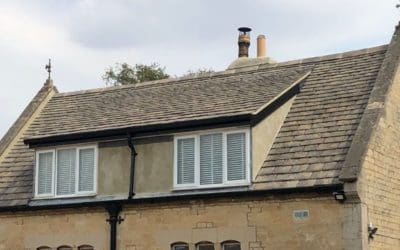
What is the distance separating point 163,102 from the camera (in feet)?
77.4

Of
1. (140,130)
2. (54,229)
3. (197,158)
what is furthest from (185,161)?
(54,229)

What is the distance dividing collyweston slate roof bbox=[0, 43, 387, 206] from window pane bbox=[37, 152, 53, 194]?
0.63m

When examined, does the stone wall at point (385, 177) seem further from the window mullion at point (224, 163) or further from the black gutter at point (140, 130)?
the window mullion at point (224, 163)

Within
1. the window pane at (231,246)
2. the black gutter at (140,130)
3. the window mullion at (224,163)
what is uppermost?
the black gutter at (140,130)

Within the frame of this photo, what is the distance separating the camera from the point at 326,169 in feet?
61.5

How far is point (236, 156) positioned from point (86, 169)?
15.3 feet

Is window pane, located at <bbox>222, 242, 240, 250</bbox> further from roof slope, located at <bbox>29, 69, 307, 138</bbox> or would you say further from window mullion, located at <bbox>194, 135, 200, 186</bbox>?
roof slope, located at <bbox>29, 69, 307, 138</bbox>

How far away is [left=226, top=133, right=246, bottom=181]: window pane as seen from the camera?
1986cm

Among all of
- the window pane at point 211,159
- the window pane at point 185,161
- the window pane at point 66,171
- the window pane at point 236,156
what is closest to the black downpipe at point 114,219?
the window pane at point 66,171

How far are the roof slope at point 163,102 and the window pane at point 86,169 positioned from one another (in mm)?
680

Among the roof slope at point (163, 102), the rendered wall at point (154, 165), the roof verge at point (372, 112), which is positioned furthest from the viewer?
the roof slope at point (163, 102)

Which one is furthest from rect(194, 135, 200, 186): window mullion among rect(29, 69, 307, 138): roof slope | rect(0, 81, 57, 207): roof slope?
rect(0, 81, 57, 207): roof slope

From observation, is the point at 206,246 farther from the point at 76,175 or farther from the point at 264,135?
the point at 76,175

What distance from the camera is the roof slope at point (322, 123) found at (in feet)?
62.4
